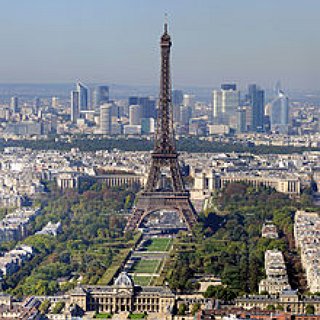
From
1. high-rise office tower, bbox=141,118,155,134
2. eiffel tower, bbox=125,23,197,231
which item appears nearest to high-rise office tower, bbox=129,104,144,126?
high-rise office tower, bbox=141,118,155,134

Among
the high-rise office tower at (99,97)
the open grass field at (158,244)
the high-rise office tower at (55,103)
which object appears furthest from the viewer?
the high-rise office tower at (55,103)

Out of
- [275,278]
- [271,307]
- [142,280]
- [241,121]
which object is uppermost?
[241,121]

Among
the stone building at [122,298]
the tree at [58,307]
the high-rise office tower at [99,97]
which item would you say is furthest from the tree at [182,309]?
the high-rise office tower at [99,97]

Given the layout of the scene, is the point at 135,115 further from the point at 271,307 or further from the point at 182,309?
the point at 271,307

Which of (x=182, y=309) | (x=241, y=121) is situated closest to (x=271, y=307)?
(x=182, y=309)

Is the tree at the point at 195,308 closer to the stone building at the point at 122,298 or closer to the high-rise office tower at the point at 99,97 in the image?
the stone building at the point at 122,298

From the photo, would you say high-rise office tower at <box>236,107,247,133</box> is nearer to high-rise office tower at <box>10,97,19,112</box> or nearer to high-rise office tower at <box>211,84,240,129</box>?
high-rise office tower at <box>211,84,240,129</box>
